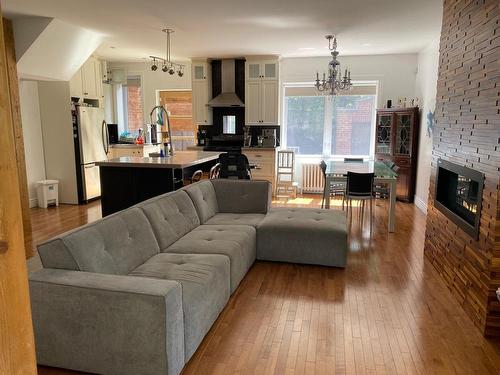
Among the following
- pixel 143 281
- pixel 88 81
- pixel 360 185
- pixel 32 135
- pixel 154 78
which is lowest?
pixel 143 281

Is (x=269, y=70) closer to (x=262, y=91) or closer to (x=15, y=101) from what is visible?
(x=262, y=91)

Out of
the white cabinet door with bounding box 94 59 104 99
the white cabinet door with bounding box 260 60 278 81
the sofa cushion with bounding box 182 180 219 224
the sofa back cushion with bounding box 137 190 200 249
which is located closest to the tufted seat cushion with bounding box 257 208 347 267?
the sofa cushion with bounding box 182 180 219 224

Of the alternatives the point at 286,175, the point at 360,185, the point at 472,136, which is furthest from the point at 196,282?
the point at 286,175

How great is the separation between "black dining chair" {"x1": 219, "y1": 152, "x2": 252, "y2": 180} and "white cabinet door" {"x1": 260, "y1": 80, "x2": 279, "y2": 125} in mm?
2213

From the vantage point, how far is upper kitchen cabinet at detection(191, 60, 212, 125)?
7500 millimetres

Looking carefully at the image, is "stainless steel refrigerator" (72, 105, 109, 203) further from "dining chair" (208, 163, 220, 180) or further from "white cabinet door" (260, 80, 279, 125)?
"white cabinet door" (260, 80, 279, 125)

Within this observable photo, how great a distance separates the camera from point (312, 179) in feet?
24.9

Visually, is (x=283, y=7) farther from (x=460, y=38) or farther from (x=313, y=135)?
(x=313, y=135)

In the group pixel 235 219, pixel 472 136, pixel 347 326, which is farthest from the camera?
pixel 235 219

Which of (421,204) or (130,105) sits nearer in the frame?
(421,204)

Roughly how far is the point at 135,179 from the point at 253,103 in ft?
11.4

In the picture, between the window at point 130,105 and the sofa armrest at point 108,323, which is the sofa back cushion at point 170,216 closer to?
the sofa armrest at point 108,323

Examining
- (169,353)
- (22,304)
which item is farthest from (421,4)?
(22,304)

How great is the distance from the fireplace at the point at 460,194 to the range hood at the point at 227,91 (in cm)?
457
